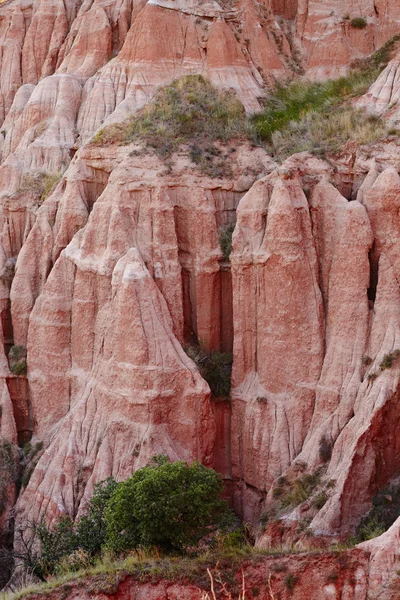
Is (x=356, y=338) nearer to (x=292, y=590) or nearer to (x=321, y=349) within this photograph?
(x=321, y=349)

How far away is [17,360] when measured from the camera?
33.8 metres

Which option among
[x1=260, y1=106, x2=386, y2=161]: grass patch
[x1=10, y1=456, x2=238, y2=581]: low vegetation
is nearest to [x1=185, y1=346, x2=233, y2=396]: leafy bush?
[x1=10, y1=456, x2=238, y2=581]: low vegetation

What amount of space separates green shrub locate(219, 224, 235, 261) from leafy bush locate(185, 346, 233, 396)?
2.72m

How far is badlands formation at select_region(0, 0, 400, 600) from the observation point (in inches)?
1125

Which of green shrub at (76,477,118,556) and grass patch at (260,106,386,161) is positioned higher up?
grass patch at (260,106,386,161)

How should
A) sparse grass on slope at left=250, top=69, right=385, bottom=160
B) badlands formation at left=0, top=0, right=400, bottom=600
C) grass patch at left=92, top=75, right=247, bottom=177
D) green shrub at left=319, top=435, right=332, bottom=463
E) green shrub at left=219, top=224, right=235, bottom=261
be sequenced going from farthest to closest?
1. grass patch at left=92, top=75, right=247, bottom=177
2. green shrub at left=219, top=224, right=235, bottom=261
3. sparse grass on slope at left=250, top=69, right=385, bottom=160
4. badlands formation at left=0, top=0, right=400, bottom=600
5. green shrub at left=319, top=435, right=332, bottom=463

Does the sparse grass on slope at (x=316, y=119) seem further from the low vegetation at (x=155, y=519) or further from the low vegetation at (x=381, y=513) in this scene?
the low vegetation at (x=155, y=519)

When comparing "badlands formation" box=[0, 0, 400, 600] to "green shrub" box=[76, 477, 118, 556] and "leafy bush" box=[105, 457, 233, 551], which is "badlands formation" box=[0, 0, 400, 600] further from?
"leafy bush" box=[105, 457, 233, 551]

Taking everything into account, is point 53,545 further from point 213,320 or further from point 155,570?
point 213,320

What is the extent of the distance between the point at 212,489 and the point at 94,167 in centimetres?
1135

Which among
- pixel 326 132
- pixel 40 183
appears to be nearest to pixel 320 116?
pixel 326 132

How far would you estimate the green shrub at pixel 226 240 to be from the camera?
31.5 metres

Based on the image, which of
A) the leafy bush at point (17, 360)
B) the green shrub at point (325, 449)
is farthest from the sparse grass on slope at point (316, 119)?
the leafy bush at point (17, 360)

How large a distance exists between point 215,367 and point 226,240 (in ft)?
11.7
